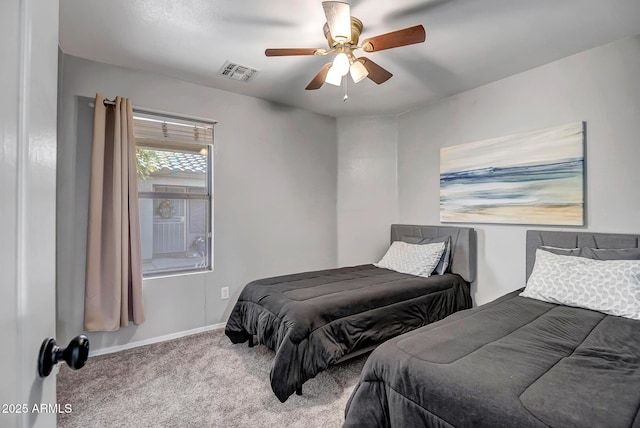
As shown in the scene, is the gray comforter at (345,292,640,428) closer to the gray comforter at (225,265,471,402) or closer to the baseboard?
the gray comforter at (225,265,471,402)

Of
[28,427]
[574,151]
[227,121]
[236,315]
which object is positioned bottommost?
[236,315]

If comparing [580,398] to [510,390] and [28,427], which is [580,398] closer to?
[510,390]

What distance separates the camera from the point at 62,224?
2.44 m

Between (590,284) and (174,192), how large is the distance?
3470 millimetres

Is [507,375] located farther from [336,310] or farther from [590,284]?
[590,284]

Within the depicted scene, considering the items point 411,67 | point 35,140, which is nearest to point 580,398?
point 35,140

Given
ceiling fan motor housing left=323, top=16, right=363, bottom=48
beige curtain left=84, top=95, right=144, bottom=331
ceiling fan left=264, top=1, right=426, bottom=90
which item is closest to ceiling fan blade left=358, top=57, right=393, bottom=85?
ceiling fan left=264, top=1, right=426, bottom=90

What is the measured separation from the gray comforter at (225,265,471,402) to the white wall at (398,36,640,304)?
1.80 feet

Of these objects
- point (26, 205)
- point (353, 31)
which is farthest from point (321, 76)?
point (26, 205)

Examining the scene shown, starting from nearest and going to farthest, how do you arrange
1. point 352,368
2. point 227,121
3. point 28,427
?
point 28,427, point 352,368, point 227,121

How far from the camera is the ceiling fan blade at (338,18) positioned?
5.26 feet

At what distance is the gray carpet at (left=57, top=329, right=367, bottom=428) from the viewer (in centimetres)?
176

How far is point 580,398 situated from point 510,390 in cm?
22

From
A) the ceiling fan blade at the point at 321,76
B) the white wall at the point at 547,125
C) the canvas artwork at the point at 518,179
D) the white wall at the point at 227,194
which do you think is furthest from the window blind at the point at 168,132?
the canvas artwork at the point at 518,179
